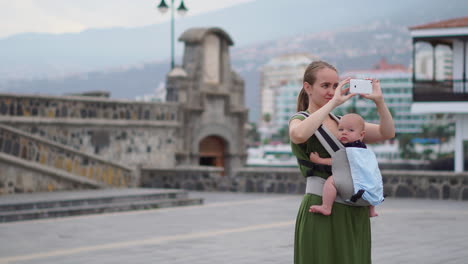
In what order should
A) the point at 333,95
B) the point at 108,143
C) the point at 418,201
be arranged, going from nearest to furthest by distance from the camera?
the point at 333,95, the point at 418,201, the point at 108,143

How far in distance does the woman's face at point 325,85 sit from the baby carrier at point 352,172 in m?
0.20

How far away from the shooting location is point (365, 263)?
14.8 feet

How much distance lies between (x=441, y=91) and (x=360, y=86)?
32.1 m

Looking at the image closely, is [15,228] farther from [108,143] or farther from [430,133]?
[430,133]

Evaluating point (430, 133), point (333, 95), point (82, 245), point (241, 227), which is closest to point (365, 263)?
point (333, 95)

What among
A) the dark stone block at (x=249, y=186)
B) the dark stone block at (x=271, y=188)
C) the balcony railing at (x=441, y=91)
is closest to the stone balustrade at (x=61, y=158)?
the dark stone block at (x=249, y=186)

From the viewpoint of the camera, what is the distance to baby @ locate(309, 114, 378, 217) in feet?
14.2

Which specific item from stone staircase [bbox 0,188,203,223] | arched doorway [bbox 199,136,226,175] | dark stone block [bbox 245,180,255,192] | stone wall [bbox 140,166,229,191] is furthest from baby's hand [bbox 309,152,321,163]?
arched doorway [bbox 199,136,226,175]

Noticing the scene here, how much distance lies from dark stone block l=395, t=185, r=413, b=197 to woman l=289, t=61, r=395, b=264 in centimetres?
1422

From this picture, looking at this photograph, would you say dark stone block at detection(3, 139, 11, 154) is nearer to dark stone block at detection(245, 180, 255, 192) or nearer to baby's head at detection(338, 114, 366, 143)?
dark stone block at detection(245, 180, 255, 192)

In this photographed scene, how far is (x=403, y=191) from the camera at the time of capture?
18.4 metres

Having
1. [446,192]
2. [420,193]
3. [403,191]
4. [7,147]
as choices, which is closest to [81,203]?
[7,147]

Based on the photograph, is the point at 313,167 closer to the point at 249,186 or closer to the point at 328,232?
the point at 328,232

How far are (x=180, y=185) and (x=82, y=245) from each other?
36.7 ft
